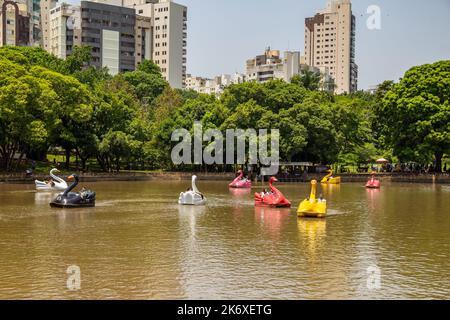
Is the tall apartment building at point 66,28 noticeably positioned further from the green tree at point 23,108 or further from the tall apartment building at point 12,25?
the green tree at point 23,108

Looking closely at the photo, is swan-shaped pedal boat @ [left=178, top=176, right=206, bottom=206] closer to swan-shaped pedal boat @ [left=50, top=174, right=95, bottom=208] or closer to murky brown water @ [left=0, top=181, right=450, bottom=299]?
murky brown water @ [left=0, top=181, right=450, bottom=299]

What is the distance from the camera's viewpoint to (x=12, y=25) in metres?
131

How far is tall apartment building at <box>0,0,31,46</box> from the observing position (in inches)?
5103

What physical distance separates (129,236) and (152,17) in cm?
14093

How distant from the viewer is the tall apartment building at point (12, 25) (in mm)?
129625

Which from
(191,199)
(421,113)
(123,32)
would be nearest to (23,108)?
(191,199)

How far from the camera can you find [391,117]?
6844 centimetres

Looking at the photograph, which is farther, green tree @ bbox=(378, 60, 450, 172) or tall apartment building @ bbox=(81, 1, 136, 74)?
tall apartment building @ bbox=(81, 1, 136, 74)

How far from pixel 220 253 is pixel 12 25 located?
5038 inches

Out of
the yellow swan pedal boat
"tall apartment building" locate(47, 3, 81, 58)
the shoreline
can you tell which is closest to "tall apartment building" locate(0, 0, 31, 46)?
"tall apartment building" locate(47, 3, 81, 58)

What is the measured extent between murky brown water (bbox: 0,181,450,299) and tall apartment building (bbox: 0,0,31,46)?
111m

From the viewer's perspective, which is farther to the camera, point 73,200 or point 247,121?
point 247,121

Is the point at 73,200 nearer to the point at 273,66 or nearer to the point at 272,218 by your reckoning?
the point at 272,218
